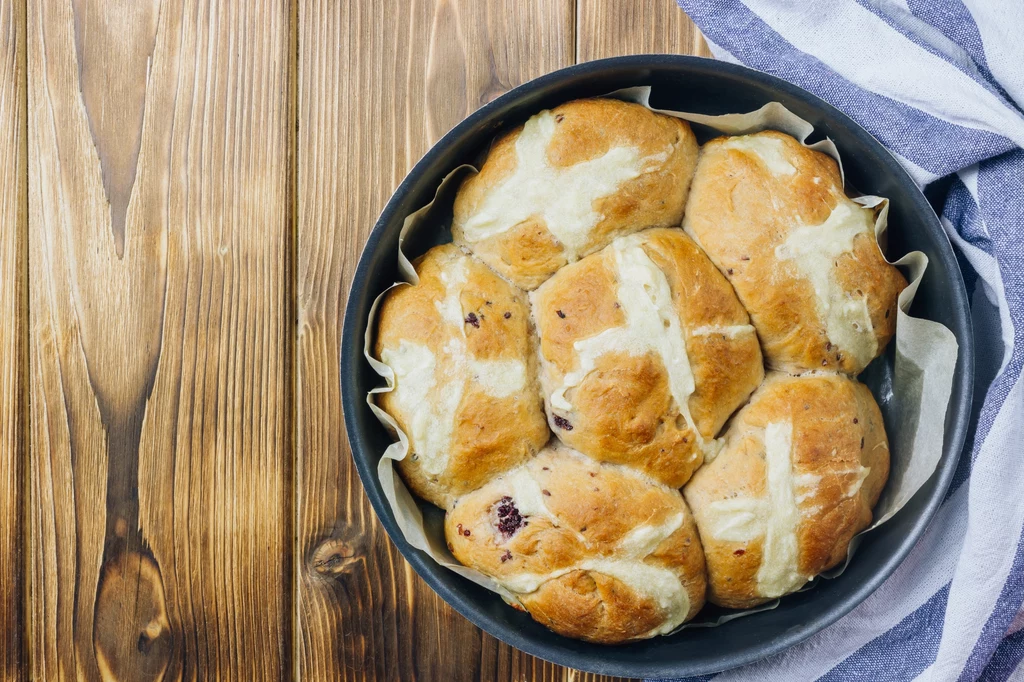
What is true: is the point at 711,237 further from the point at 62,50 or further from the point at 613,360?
the point at 62,50

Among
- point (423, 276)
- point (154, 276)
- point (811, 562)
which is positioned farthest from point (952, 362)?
point (154, 276)

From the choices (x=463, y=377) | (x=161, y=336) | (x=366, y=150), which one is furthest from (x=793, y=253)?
(x=161, y=336)

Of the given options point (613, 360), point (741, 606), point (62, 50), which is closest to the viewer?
point (613, 360)

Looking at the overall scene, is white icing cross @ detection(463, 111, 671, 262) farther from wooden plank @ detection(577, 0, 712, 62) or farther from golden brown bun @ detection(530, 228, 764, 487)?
wooden plank @ detection(577, 0, 712, 62)

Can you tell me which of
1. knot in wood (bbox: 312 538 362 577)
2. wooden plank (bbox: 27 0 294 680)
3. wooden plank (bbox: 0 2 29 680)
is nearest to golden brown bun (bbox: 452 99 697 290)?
wooden plank (bbox: 27 0 294 680)

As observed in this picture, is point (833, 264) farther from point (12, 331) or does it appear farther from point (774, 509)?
point (12, 331)

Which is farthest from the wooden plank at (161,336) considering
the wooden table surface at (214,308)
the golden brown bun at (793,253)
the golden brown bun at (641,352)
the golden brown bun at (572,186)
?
the golden brown bun at (793,253)
